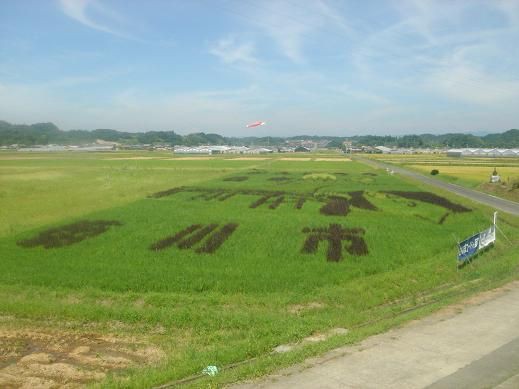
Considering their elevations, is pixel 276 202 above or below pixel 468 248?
below

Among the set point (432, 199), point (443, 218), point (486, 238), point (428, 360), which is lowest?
point (443, 218)

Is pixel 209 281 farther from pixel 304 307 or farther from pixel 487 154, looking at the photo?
pixel 487 154

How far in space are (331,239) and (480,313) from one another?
9721mm

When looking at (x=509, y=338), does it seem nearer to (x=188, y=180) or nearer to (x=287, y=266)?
(x=287, y=266)

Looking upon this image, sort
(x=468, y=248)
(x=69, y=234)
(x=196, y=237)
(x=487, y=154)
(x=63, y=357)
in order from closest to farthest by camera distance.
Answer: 1. (x=63, y=357)
2. (x=468, y=248)
3. (x=196, y=237)
4. (x=69, y=234)
5. (x=487, y=154)

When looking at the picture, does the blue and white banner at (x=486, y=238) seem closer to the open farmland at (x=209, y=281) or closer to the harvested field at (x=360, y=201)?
the open farmland at (x=209, y=281)

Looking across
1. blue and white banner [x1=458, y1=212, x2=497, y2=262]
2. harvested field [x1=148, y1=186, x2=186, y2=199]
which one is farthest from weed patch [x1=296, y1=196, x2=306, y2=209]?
blue and white banner [x1=458, y1=212, x2=497, y2=262]

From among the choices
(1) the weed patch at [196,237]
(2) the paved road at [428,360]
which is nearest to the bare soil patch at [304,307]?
(2) the paved road at [428,360]

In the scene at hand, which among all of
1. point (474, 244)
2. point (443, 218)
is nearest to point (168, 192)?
point (443, 218)

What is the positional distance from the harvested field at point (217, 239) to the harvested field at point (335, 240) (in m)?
3.70

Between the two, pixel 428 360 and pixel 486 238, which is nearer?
pixel 428 360

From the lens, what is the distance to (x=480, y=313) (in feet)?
39.1

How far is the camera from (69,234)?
22.0 m

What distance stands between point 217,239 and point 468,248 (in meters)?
10.5
